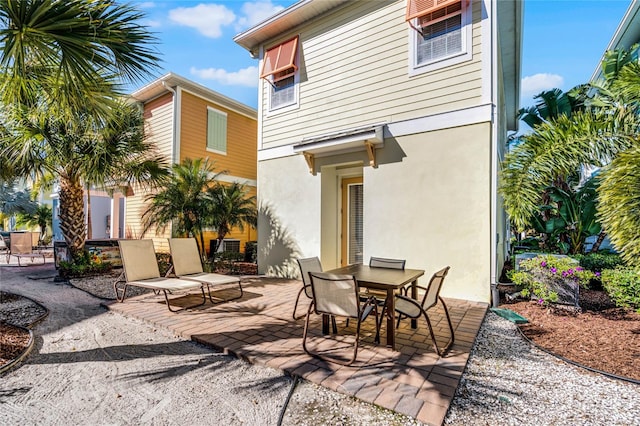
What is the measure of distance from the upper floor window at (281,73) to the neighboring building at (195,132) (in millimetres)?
3702

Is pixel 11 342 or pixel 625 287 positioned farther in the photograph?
pixel 625 287

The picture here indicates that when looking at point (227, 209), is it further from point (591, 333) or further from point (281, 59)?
point (591, 333)

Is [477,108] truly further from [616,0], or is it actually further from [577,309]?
[616,0]

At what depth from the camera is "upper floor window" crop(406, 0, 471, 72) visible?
6.33 metres

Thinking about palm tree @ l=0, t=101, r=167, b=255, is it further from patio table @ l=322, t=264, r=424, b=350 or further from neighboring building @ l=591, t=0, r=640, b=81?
neighboring building @ l=591, t=0, r=640, b=81

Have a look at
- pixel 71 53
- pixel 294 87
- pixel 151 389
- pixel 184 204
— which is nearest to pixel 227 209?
pixel 184 204

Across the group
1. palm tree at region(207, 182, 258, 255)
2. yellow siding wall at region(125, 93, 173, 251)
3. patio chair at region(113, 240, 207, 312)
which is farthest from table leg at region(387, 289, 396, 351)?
yellow siding wall at region(125, 93, 173, 251)

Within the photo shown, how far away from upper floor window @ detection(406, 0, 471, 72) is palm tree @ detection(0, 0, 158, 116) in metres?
5.31

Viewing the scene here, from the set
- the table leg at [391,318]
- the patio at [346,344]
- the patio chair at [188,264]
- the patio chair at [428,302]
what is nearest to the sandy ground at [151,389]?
the patio at [346,344]

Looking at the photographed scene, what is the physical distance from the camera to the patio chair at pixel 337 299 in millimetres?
3403

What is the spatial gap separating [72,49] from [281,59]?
19.6ft

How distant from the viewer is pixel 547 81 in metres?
35.9

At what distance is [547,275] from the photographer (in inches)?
212

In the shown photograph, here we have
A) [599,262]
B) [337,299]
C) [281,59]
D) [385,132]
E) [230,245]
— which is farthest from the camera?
[230,245]
